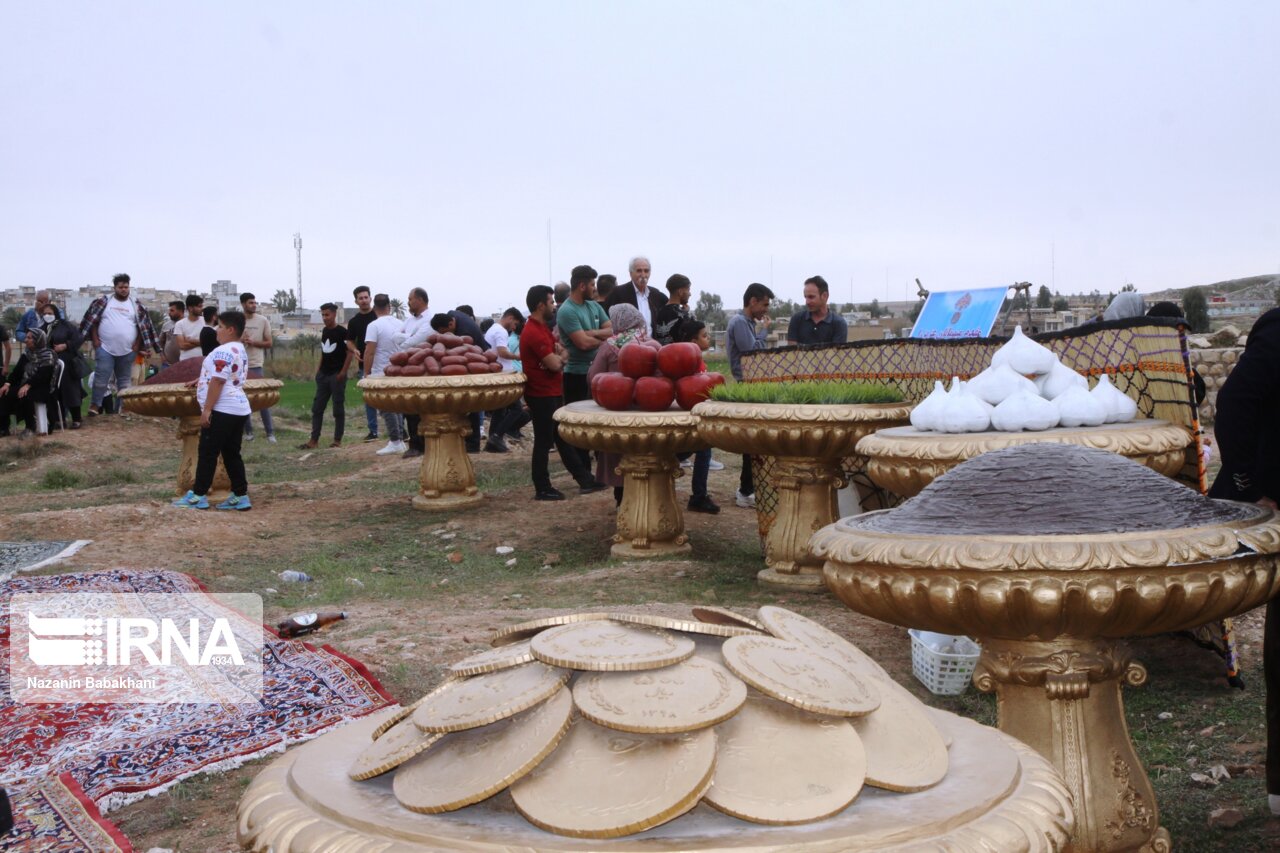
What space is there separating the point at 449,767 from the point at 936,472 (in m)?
2.76

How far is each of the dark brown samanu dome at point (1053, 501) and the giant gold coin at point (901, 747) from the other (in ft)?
2.75

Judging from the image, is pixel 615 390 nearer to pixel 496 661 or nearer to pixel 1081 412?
pixel 1081 412

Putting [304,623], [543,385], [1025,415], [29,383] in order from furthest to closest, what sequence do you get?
[29,383], [543,385], [304,623], [1025,415]

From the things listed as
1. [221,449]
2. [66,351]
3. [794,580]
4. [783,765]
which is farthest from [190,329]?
[783,765]

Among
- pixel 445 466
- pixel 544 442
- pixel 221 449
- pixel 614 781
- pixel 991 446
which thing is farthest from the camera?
pixel 445 466

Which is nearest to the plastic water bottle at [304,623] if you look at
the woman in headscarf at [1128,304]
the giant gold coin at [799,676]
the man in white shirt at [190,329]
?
the giant gold coin at [799,676]

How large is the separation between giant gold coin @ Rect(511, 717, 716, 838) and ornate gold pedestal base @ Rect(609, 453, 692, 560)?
5.43 metres

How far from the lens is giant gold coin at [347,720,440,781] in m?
1.51

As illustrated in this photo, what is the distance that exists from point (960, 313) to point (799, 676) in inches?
231

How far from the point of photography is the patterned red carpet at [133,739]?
10.1 ft

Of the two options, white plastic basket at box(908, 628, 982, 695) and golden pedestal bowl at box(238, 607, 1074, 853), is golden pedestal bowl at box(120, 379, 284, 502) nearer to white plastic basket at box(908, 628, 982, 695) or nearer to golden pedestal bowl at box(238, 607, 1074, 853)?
white plastic basket at box(908, 628, 982, 695)

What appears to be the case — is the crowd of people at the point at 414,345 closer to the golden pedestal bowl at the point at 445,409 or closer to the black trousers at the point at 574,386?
the black trousers at the point at 574,386

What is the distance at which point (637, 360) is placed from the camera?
6.77 m

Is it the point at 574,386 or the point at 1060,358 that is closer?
the point at 1060,358
